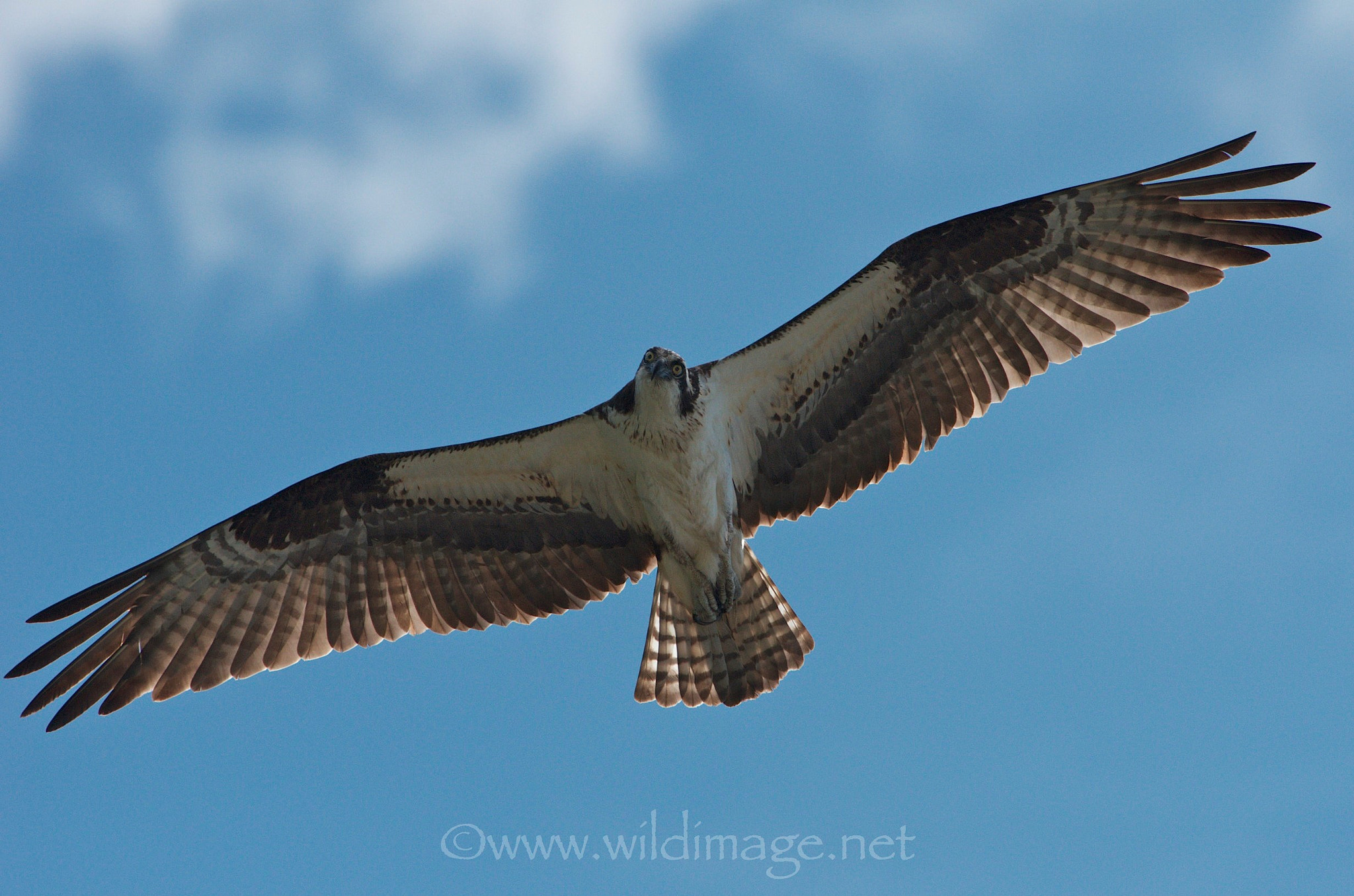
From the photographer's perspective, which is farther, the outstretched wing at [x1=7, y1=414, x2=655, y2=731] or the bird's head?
the outstretched wing at [x1=7, y1=414, x2=655, y2=731]

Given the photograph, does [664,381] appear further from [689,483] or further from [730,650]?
[730,650]

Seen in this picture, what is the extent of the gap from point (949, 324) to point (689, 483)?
7.05ft

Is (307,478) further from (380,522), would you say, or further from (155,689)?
(155,689)

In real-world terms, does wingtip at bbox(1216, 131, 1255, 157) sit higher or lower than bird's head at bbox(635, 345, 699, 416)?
higher

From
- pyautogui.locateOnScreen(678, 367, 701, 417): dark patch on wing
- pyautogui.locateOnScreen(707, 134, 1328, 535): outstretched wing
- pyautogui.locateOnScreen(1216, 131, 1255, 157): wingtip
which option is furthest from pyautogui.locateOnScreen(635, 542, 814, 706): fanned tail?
pyautogui.locateOnScreen(1216, 131, 1255, 157): wingtip

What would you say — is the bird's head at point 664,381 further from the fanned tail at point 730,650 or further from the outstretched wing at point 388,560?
the fanned tail at point 730,650

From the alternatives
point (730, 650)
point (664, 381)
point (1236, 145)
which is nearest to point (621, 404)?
point (664, 381)

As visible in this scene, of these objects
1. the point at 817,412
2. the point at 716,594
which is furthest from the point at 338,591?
the point at 817,412

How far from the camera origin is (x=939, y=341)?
28.9 feet

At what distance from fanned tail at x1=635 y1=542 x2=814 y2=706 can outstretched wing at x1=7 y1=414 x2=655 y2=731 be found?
622 millimetres

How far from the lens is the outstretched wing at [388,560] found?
9.02 m

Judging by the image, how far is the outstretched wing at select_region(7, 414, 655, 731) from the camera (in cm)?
902

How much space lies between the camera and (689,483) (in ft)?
28.0

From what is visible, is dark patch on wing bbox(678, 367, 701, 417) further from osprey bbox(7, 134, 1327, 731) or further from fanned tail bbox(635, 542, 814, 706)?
fanned tail bbox(635, 542, 814, 706)
